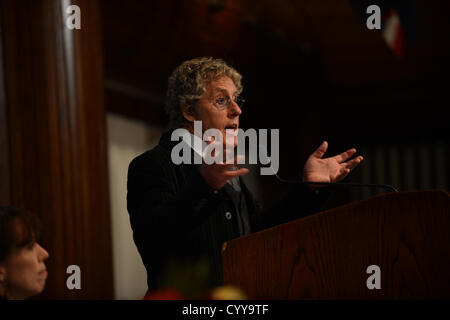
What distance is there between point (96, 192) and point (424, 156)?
223 inches

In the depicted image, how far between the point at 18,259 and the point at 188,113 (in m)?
0.67

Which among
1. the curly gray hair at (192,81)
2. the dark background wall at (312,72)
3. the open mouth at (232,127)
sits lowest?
the open mouth at (232,127)

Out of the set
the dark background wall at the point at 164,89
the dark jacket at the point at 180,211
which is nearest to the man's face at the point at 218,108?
the dark jacket at the point at 180,211

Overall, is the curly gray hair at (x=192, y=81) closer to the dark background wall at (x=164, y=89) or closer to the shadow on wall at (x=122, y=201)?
the dark background wall at (x=164, y=89)

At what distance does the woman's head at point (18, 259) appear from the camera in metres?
1.30

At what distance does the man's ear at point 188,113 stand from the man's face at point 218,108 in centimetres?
1

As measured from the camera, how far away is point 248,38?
5188 millimetres

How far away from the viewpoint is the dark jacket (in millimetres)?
1380

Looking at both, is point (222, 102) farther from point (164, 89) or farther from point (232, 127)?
point (164, 89)

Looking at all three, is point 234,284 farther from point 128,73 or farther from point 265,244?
point 128,73

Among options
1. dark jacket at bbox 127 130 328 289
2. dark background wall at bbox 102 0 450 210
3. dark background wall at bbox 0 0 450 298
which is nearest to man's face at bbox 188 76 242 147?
dark jacket at bbox 127 130 328 289

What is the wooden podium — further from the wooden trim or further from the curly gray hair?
the wooden trim

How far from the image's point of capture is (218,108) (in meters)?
1.72

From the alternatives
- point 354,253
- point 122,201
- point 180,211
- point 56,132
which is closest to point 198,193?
point 180,211
